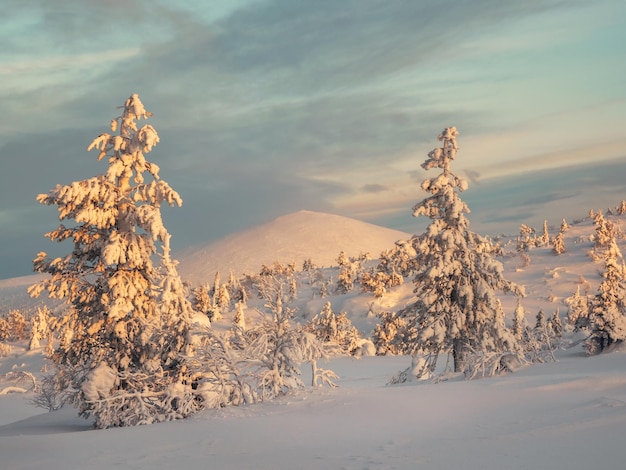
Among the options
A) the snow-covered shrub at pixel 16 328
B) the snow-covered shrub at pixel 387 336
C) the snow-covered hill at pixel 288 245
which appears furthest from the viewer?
the snow-covered hill at pixel 288 245

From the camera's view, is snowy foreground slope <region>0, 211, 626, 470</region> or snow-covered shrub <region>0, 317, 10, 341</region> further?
snow-covered shrub <region>0, 317, 10, 341</region>

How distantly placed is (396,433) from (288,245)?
484 feet

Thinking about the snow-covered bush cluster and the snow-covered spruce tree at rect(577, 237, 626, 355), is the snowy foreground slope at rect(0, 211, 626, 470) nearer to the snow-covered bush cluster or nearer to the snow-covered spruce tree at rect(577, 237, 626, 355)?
the snow-covered bush cluster

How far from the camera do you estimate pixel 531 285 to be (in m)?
60.5

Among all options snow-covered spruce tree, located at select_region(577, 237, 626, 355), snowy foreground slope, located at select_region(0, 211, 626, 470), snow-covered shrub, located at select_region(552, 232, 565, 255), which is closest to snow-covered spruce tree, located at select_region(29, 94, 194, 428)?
snowy foreground slope, located at select_region(0, 211, 626, 470)

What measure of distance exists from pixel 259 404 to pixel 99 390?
5.59 metres

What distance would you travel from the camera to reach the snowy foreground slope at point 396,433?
8.74 m

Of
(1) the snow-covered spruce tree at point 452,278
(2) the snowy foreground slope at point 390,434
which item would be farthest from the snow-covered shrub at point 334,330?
(2) the snowy foreground slope at point 390,434

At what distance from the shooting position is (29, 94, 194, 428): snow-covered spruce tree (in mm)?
18156

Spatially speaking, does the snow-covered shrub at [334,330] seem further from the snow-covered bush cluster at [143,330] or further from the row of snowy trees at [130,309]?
the row of snowy trees at [130,309]

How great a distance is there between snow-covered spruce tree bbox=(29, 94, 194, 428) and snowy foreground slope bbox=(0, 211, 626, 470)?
4.48 m

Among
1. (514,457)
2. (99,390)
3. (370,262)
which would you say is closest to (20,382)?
(99,390)

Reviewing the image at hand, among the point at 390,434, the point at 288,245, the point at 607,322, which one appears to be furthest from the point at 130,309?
the point at 288,245

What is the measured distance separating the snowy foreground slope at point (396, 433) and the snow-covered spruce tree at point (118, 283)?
4.48 meters
